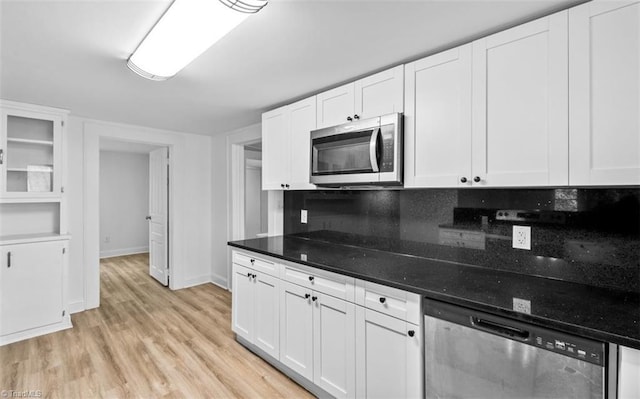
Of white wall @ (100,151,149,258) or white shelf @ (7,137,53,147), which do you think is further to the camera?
white wall @ (100,151,149,258)

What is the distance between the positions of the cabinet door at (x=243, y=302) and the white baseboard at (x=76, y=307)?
6.98ft

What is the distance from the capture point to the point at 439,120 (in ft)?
5.87

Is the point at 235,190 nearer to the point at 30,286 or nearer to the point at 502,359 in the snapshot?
the point at 30,286

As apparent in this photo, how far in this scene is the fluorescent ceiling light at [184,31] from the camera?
1.35 m

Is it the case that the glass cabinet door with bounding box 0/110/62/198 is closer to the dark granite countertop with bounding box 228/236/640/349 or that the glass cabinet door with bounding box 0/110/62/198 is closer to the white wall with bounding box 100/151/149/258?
the dark granite countertop with bounding box 228/236/640/349

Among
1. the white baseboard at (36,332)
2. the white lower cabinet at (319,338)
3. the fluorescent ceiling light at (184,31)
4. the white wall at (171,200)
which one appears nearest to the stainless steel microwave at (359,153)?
the white lower cabinet at (319,338)

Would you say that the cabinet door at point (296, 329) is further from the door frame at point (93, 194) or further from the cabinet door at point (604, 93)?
the door frame at point (93, 194)

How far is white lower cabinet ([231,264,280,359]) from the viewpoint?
91.5 inches

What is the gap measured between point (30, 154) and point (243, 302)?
8.85 feet

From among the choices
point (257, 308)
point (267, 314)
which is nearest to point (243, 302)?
point (257, 308)

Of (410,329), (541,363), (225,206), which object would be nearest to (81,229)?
(225,206)

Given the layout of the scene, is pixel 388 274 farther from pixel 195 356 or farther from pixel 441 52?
pixel 195 356

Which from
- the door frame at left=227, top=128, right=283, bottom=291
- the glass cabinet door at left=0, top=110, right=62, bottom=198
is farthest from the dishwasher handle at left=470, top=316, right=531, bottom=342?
the glass cabinet door at left=0, top=110, right=62, bottom=198

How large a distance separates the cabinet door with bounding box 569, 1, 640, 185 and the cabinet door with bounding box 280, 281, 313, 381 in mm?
1640
